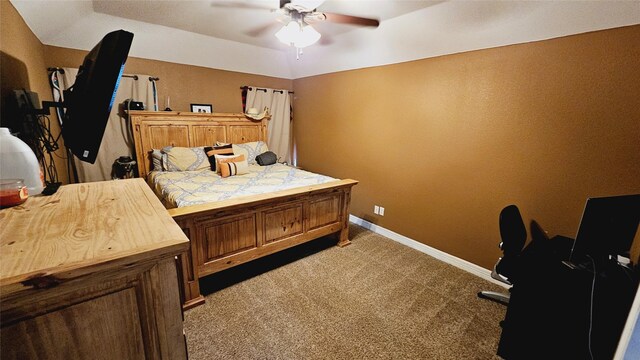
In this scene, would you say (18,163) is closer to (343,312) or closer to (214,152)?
(343,312)

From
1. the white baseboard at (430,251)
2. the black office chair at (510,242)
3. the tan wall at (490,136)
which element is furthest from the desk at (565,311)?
the white baseboard at (430,251)

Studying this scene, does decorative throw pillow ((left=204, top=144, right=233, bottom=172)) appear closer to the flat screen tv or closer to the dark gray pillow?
the dark gray pillow

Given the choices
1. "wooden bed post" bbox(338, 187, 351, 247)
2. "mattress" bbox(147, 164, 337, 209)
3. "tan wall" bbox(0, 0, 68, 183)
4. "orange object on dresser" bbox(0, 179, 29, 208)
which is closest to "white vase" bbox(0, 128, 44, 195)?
"orange object on dresser" bbox(0, 179, 29, 208)

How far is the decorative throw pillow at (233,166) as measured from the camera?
10.3 ft

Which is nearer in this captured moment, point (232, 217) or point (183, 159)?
point (232, 217)

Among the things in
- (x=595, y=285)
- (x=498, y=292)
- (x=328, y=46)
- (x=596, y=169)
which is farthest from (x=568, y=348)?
(x=328, y=46)

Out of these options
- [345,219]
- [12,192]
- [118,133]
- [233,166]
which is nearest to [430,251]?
[345,219]

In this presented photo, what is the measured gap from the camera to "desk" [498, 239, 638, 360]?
1.36 meters

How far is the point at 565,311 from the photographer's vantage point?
142 centimetres

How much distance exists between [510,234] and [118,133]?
4386 millimetres

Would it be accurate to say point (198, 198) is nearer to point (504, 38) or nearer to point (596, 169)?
point (504, 38)

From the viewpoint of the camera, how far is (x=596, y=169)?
1830mm

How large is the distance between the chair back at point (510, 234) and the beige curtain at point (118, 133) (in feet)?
13.6

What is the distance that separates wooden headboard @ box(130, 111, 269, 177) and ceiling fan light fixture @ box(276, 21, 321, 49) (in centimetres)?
224
